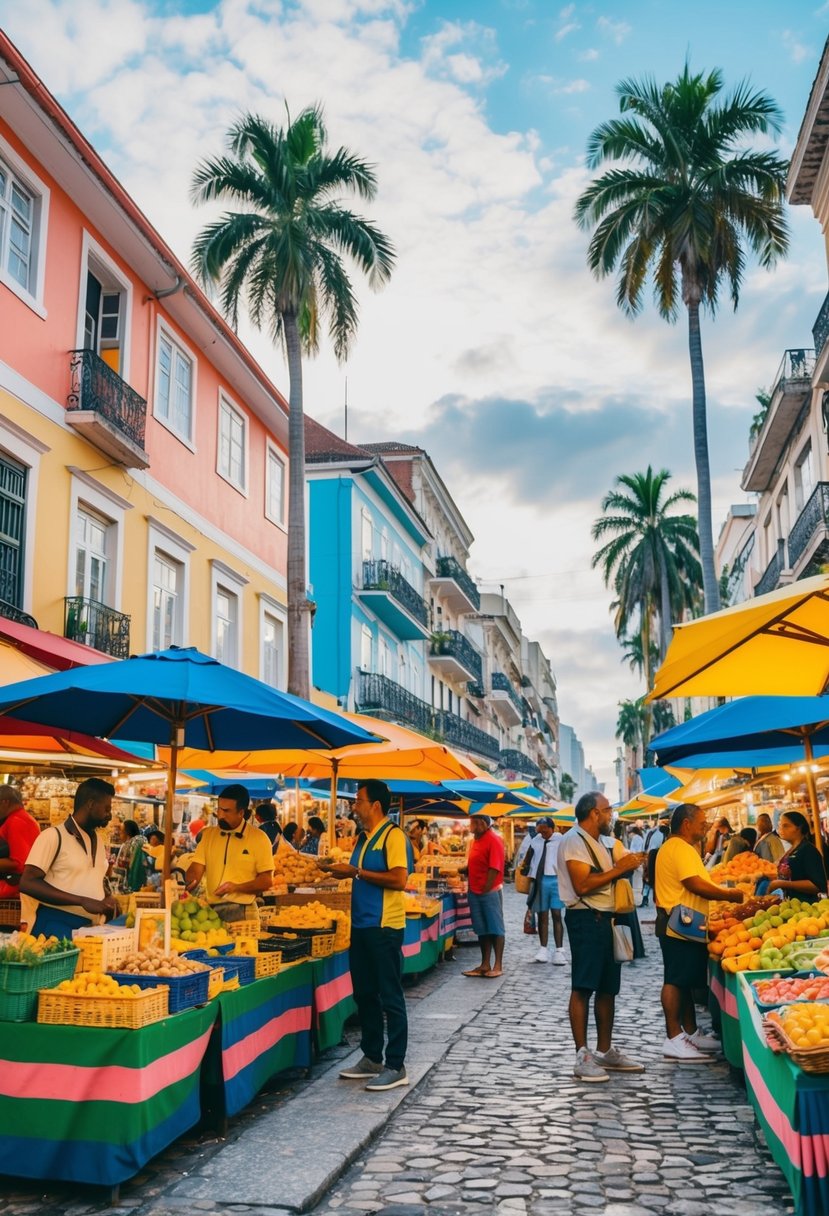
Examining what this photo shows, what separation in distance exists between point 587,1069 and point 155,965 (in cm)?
341

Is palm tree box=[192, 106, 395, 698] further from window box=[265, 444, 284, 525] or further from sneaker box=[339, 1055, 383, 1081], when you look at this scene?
sneaker box=[339, 1055, 383, 1081]

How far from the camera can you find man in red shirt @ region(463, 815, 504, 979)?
46.8 ft

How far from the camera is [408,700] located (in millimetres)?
36969

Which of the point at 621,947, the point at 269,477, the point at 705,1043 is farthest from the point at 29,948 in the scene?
the point at 269,477

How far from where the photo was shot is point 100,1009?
525 cm

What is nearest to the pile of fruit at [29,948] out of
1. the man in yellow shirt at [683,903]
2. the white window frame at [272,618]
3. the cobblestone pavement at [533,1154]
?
the cobblestone pavement at [533,1154]

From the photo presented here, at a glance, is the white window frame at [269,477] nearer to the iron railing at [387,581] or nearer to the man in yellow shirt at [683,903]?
the iron railing at [387,581]

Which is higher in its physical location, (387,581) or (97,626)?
(387,581)

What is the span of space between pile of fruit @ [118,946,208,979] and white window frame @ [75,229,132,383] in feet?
36.3

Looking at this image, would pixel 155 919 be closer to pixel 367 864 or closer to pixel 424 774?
pixel 367 864

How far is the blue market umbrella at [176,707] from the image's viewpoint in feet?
22.9

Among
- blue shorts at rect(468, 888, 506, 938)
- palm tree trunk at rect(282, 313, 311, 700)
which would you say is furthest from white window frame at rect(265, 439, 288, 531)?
blue shorts at rect(468, 888, 506, 938)

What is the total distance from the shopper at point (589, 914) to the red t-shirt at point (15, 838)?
4518mm

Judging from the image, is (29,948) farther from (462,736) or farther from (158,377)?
(462,736)
